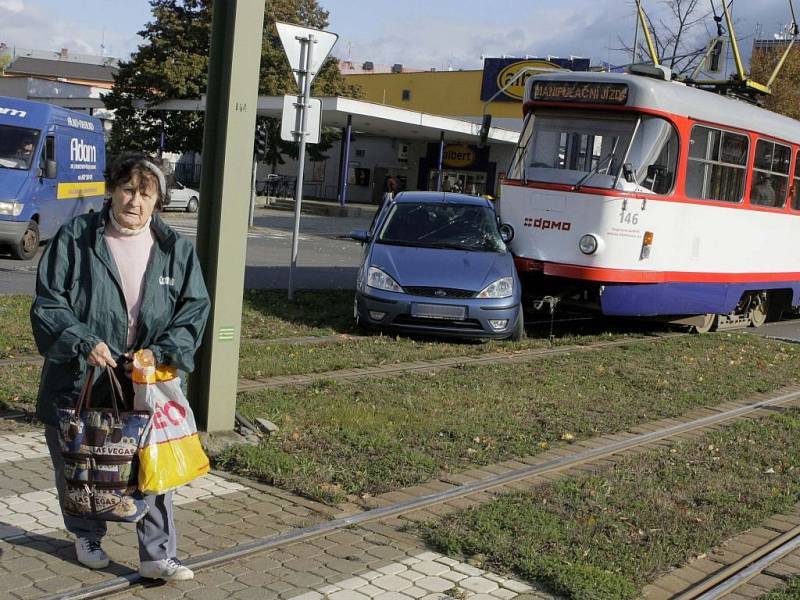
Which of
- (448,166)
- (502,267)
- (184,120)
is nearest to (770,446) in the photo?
(502,267)

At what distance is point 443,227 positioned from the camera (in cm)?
1327

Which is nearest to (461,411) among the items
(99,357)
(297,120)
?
(99,357)

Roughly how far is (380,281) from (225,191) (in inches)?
220

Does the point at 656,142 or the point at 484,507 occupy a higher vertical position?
the point at 656,142

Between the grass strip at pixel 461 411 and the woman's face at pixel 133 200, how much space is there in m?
2.18

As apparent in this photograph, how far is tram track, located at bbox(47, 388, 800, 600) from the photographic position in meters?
4.79

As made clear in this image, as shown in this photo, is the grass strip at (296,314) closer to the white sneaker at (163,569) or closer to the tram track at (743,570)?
the tram track at (743,570)

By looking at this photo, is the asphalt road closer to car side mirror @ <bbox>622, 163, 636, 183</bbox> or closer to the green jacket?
car side mirror @ <bbox>622, 163, 636, 183</bbox>

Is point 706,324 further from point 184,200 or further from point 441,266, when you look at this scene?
point 184,200

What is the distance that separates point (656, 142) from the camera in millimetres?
12953

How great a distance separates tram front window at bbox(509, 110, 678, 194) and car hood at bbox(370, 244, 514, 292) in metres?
1.44

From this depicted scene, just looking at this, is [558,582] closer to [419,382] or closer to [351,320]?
[419,382]

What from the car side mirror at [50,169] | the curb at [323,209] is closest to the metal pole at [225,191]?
the car side mirror at [50,169]

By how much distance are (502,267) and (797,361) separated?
3.84 meters
